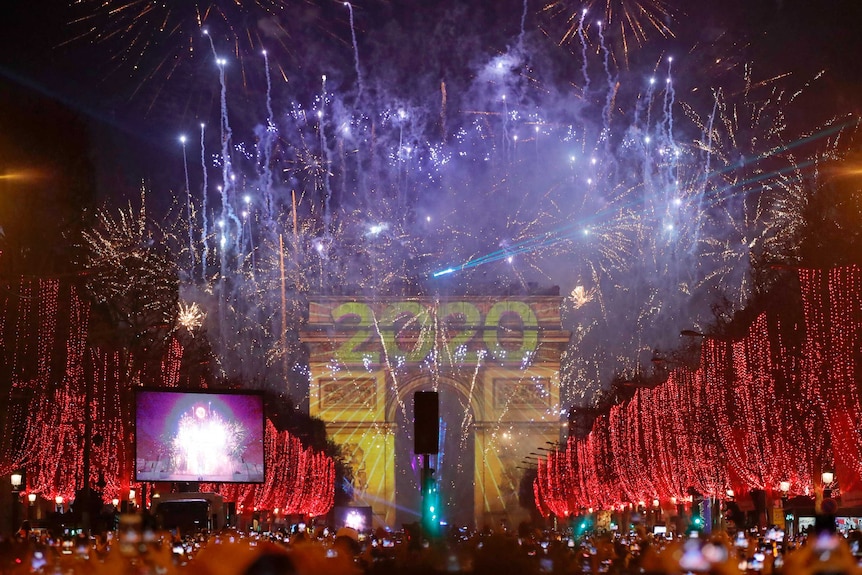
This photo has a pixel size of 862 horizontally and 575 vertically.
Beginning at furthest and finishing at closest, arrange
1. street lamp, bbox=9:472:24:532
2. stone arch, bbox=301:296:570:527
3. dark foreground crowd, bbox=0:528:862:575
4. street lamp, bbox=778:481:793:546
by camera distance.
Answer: stone arch, bbox=301:296:570:527 < street lamp, bbox=778:481:793:546 < street lamp, bbox=9:472:24:532 < dark foreground crowd, bbox=0:528:862:575

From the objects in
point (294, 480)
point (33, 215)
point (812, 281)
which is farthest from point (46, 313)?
point (294, 480)

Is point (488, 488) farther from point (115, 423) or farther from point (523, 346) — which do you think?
point (115, 423)

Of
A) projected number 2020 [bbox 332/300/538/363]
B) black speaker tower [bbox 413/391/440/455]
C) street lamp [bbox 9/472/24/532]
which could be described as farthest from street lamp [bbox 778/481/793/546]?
projected number 2020 [bbox 332/300/538/363]

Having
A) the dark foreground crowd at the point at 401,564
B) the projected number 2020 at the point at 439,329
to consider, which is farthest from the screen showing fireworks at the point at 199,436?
the projected number 2020 at the point at 439,329

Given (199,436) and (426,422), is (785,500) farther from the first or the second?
(426,422)

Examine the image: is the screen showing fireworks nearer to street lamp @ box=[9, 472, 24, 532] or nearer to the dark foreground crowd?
street lamp @ box=[9, 472, 24, 532]

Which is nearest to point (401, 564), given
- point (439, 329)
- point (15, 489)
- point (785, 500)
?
point (15, 489)

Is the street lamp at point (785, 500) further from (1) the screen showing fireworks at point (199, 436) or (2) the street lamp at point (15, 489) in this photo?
(2) the street lamp at point (15, 489)
